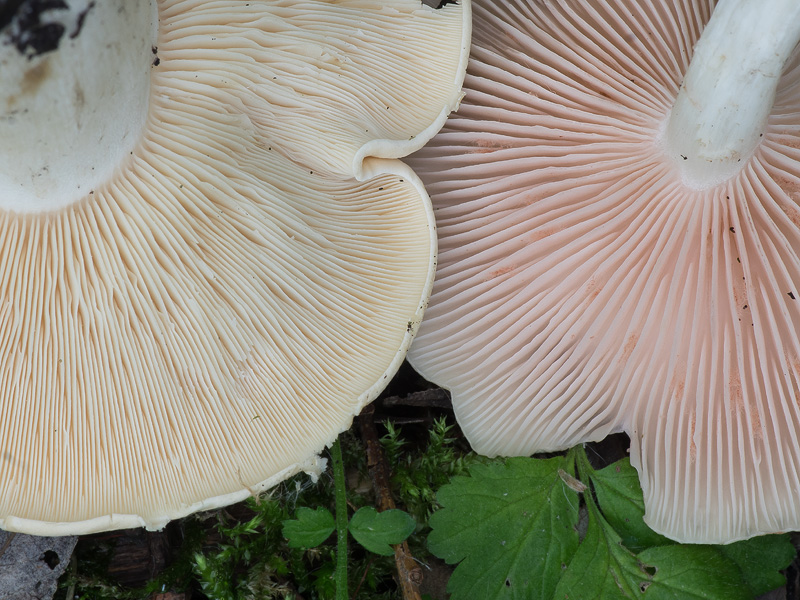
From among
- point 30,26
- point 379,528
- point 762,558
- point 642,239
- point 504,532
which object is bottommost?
point 762,558

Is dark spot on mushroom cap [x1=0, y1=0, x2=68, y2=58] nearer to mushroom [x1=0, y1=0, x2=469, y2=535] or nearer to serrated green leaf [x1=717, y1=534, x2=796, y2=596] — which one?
mushroom [x1=0, y1=0, x2=469, y2=535]

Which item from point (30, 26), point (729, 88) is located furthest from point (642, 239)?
point (30, 26)

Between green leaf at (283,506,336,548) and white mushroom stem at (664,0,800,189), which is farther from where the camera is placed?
green leaf at (283,506,336,548)

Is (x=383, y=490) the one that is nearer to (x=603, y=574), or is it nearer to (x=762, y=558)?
(x=603, y=574)

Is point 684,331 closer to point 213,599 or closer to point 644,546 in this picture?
point 644,546

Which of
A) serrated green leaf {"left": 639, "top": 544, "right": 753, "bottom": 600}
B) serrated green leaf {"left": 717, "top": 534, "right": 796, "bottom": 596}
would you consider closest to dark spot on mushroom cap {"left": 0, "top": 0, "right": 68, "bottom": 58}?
serrated green leaf {"left": 639, "top": 544, "right": 753, "bottom": 600}

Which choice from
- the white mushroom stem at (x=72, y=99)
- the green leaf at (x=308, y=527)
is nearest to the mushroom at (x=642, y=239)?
the green leaf at (x=308, y=527)
